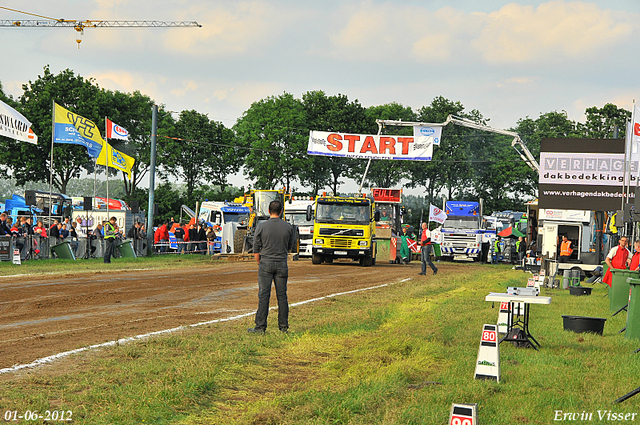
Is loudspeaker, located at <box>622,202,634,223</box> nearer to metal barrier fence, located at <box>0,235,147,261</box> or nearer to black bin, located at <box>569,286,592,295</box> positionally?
black bin, located at <box>569,286,592,295</box>

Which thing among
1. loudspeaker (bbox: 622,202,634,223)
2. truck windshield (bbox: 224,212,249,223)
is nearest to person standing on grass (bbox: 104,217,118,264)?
truck windshield (bbox: 224,212,249,223)

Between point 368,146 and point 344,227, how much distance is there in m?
9.33

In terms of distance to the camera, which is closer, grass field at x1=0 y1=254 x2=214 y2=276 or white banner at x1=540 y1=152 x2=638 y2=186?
grass field at x1=0 y1=254 x2=214 y2=276

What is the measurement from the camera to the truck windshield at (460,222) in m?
45.6

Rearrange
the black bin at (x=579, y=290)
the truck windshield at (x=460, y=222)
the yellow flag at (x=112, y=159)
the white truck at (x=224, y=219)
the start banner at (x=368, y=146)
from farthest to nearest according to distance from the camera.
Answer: the truck windshield at (x=460, y=222)
the start banner at (x=368, y=146)
the white truck at (x=224, y=219)
the yellow flag at (x=112, y=159)
the black bin at (x=579, y=290)

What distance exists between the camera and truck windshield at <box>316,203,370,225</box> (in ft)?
109

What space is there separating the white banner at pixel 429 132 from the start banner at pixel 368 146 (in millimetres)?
367

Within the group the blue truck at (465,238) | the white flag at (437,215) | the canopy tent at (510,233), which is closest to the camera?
the blue truck at (465,238)

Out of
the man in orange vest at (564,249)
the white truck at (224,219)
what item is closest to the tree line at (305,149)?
the white truck at (224,219)

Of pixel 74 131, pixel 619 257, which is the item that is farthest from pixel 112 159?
pixel 619 257

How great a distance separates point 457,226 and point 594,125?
2678cm

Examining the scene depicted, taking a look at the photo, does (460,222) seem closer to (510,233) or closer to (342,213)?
(510,233)

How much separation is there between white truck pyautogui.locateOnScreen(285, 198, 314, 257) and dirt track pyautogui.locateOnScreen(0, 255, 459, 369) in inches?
561

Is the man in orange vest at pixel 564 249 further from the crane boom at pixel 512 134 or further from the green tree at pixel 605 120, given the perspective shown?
the green tree at pixel 605 120
